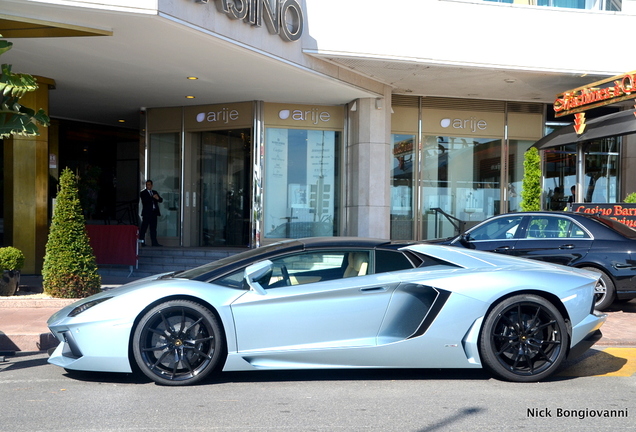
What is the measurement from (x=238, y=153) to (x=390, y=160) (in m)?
4.04

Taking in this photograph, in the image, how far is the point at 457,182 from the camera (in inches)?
674

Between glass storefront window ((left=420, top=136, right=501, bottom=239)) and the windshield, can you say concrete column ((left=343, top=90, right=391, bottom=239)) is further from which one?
the windshield

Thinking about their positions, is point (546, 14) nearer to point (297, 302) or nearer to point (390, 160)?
point (390, 160)

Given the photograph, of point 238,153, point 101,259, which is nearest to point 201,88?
point 238,153

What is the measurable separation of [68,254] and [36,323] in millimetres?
1881

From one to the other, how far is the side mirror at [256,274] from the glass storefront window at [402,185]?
38.5 ft

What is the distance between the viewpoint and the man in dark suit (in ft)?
51.8

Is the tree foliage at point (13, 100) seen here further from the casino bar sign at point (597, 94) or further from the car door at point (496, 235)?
the casino bar sign at point (597, 94)

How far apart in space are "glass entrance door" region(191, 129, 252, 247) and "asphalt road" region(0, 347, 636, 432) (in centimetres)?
1043

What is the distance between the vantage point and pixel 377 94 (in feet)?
48.3

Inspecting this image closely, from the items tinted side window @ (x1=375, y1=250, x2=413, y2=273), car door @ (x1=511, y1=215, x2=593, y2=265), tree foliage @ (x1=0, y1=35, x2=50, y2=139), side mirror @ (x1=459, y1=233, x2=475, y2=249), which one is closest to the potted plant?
tree foliage @ (x1=0, y1=35, x2=50, y2=139)

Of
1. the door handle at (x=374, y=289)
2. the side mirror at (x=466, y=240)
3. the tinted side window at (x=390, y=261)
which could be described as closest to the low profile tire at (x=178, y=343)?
the door handle at (x=374, y=289)

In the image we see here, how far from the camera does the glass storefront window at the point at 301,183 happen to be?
1568cm

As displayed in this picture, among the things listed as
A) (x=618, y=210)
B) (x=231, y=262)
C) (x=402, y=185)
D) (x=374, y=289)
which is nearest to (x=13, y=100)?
(x=231, y=262)
